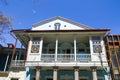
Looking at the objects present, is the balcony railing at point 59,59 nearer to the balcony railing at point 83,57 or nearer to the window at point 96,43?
the balcony railing at point 83,57

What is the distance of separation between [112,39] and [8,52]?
47.6ft

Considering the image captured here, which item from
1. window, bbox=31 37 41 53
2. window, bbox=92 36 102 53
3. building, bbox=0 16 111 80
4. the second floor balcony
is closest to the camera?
building, bbox=0 16 111 80

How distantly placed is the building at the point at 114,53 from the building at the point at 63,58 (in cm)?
178

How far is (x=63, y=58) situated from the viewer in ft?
54.6

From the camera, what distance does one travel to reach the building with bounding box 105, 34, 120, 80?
17.4 m

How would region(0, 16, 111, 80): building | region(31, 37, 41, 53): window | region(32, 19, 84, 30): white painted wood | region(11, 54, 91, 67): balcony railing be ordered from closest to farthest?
1. region(0, 16, 111, 80): building
2. region(11, 54, 91, 67): balcony railing
3. region(31, 37, 41, 53): window
4. region(32, 19, 84, 30): white painted wood

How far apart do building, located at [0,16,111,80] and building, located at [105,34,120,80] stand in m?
1.78

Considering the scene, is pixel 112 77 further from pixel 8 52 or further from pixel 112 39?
pixel 8 52

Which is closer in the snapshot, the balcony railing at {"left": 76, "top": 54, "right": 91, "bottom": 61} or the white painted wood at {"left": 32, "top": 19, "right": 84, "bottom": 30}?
the balcony railing at {"left": 76, "top": 54, "right": 91, "bottom": 61}

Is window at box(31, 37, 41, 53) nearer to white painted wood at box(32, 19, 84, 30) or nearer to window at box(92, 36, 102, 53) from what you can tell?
white painted wood at box(32, 19, 84, 30)

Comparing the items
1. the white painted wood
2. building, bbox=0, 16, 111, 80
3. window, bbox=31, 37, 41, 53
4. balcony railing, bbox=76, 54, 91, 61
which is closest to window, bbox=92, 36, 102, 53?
building, bbox=0, 16, 111, 80

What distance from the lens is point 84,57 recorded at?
1669cm

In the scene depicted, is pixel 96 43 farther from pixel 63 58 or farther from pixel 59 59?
pixel 59 59

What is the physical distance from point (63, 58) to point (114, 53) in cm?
662
